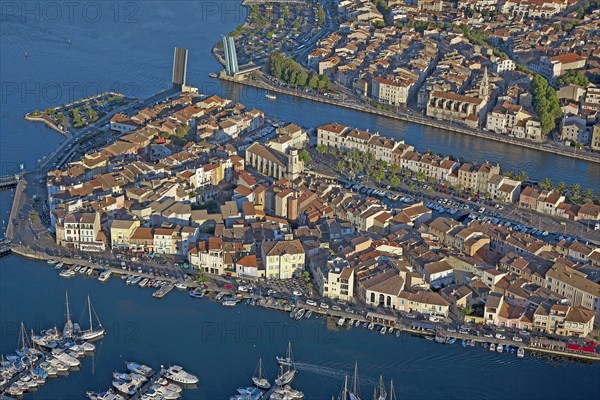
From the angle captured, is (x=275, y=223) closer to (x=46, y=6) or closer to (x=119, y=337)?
(x=119, y=337)

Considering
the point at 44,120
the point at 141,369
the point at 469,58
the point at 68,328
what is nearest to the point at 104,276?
the point at 68,328

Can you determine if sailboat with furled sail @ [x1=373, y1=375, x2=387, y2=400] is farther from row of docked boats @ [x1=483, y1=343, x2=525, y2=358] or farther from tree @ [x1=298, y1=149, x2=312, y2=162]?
tree @ [x1=298, y1=149, x2=312, y2=162]

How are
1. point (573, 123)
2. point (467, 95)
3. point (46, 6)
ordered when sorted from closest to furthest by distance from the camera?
point (573, 123) → point (467, 95) → point (46, 6)

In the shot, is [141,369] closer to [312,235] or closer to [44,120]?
[312,235]

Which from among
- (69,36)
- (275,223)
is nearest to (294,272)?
(275,223)

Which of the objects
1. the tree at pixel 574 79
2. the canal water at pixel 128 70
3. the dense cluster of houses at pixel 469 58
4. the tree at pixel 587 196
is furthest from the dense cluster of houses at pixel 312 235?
the tree at pixel 574 79

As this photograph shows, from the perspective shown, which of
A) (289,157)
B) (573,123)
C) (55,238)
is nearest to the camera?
(55,238)

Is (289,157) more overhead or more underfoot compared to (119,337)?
more overhead
